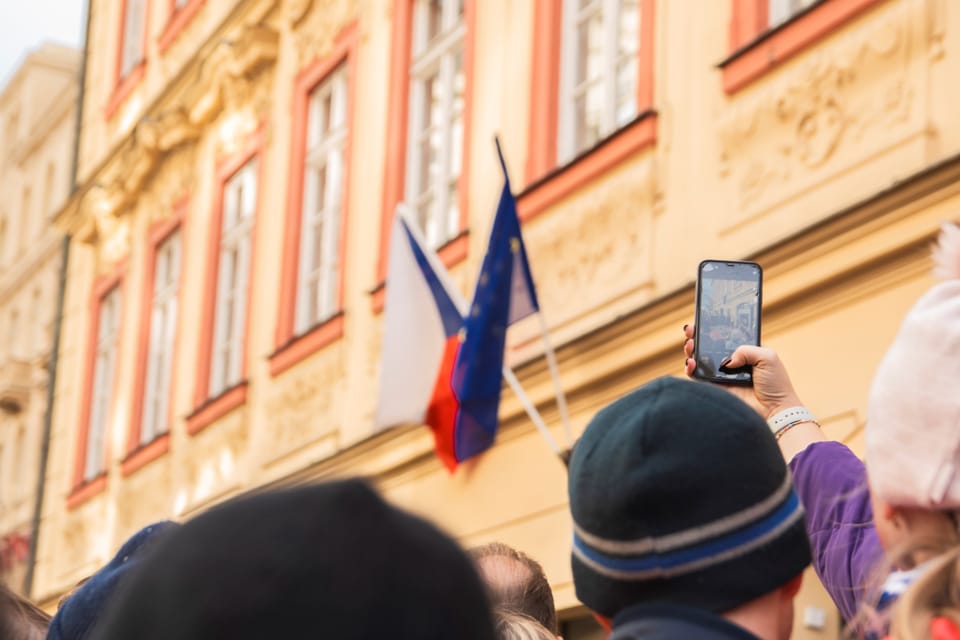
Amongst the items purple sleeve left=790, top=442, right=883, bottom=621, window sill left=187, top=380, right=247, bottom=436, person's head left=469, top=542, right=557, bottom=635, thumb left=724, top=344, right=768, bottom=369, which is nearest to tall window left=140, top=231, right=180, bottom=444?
window sill left=187, top=380, right=247, bottom=436

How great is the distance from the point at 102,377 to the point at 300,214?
593 cm

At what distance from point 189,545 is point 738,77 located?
7039 millimetres

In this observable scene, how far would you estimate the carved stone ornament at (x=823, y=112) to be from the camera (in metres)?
7.03

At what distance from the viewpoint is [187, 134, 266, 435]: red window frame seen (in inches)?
561

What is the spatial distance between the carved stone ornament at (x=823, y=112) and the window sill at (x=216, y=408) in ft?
22.0

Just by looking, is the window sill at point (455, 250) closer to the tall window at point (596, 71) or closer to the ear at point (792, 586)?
the tall window at point (596, 71)

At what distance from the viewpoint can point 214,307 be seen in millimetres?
15523

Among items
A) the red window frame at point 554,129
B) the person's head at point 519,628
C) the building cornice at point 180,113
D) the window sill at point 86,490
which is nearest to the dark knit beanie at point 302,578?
the person's head at point 519,628

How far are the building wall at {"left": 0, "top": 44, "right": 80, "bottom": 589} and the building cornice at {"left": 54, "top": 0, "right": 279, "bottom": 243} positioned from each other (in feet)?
21.1

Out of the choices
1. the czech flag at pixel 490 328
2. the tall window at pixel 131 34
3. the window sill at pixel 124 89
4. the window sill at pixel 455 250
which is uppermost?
the tall window at pixel 131 34

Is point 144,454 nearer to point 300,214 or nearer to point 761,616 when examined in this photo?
point 300,214

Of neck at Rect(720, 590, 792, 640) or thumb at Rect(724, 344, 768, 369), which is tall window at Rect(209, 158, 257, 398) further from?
neck at Rect(720, 590, 792, 640)

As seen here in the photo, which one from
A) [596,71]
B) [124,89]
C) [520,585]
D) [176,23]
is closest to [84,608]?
[520,585]

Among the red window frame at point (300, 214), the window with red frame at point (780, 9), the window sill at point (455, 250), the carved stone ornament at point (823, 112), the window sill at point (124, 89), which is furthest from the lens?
the window sill at point (124, 89)
